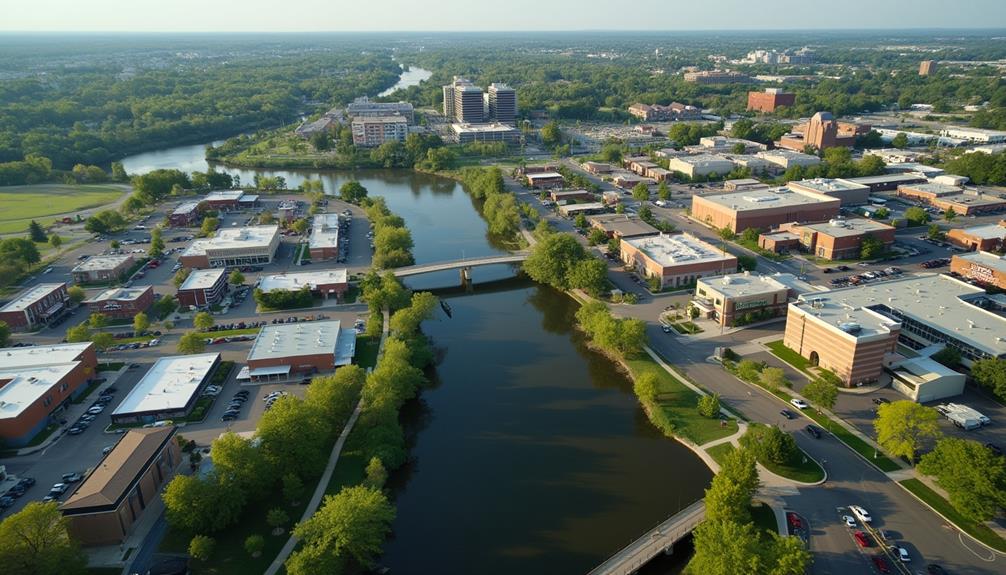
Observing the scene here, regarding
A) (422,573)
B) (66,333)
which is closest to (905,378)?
(422,573)

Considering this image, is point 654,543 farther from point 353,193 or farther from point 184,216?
point 184,216

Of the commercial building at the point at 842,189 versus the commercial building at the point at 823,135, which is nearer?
the commercial building at the point at 842,189

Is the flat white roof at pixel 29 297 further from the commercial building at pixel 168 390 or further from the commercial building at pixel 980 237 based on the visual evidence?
the commercial building at pixel 980 237

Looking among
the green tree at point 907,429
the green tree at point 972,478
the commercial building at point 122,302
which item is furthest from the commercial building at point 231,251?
the green tree at point 972,478

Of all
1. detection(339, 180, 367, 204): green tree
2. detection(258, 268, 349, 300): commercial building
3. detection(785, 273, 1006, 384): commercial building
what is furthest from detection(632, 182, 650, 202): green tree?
detection(258, 268, 349, 300): commercial building

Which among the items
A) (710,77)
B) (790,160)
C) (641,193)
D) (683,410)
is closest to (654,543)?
(683,410)

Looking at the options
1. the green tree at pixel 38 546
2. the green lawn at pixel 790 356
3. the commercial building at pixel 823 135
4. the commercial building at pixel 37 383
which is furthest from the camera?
the commercial building at pixel 823 135
